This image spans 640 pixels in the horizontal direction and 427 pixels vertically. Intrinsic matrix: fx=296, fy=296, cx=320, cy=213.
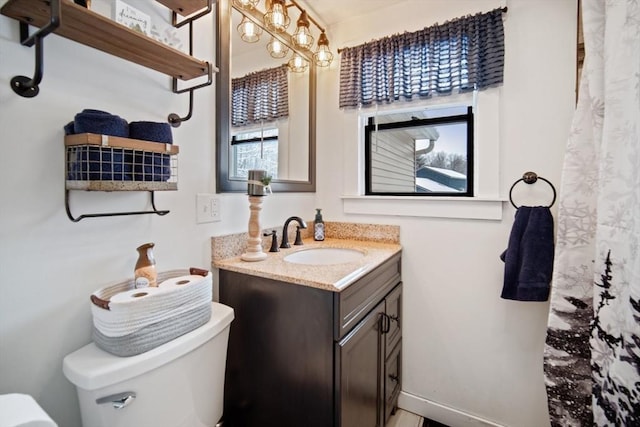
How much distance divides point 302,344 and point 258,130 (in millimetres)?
1072

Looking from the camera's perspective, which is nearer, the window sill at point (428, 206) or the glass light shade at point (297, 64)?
the window sill at point (428, 206)

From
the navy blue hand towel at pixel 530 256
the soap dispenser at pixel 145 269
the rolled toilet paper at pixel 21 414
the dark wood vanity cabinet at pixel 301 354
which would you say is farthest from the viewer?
the navy blue hand towel at pixel 530 256

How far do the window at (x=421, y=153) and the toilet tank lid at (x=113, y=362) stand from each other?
1.43m

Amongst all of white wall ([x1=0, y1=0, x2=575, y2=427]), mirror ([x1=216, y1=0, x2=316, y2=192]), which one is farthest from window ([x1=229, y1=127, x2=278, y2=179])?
white wall ([x1=0, y1=0, x2=575, y2=427])

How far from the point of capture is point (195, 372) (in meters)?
0.90

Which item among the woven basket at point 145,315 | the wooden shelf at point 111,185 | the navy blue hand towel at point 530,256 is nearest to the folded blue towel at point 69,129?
the wooden shelf at point 111,185

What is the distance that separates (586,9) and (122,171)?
4.93ft

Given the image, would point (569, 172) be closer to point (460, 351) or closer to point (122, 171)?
point (460, 351)

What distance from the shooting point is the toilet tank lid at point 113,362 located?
70 centimetres

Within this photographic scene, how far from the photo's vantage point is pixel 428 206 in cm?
171

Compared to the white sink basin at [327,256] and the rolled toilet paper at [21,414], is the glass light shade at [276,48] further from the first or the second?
the rolled toilet paper at [21,414]

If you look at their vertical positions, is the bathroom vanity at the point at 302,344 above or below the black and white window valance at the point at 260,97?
below

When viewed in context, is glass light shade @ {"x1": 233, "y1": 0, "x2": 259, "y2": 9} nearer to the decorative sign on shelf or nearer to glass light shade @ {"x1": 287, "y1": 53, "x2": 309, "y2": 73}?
glass light shade @ {"x1": 287, "y1": 53, "x2": 309, "y2": 73}

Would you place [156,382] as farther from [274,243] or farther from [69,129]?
[274,243]
